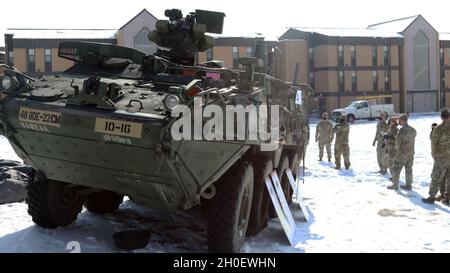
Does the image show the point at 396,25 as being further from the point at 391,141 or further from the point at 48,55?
the point at 391,141

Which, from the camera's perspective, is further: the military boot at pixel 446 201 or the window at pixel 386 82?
the window at pixel 386 82

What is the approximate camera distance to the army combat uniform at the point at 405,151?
31.8ft

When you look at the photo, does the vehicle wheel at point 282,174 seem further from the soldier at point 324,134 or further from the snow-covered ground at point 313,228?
the soldier at point 324,134

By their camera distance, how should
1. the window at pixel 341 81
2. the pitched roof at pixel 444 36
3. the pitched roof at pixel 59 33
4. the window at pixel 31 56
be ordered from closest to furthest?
the pitched roof at pixel 59 33, the window at pixel 31 56, the window at pixel 341 81, the pitched roof at pixel 444 36

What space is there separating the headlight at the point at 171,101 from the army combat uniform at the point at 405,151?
22.0ft

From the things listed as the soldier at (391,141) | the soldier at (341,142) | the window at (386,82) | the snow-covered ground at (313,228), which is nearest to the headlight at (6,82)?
the snow-covered ground at (313,228)

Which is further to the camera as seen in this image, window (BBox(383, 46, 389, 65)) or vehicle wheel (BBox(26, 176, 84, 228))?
window (BBox(383, 46, 389, 65))

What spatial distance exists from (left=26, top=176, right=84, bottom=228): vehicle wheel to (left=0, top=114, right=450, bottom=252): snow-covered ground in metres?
0.12

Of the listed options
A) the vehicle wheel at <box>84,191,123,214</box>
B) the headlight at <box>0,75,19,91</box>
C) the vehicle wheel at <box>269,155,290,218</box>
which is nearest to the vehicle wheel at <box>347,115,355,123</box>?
the vehicle wheel at <box>269,155,290,218</box>

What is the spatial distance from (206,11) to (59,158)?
10.1ft

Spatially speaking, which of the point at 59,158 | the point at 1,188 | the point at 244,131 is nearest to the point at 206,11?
the point at 244,131

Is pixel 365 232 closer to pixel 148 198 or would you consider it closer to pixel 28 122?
pixel 148 198

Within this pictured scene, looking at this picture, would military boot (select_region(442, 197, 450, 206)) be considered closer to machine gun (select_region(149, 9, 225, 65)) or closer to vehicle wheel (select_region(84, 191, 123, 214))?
machine gun (select_region(149, 9, 225, 65))

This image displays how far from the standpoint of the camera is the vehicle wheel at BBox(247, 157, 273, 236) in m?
5.91
